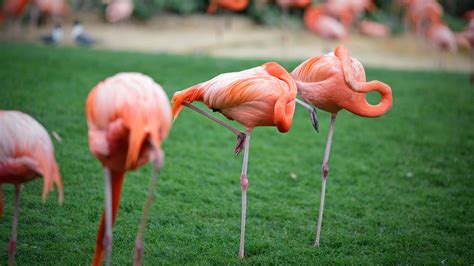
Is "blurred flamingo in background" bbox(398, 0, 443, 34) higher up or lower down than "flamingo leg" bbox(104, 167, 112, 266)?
lower down

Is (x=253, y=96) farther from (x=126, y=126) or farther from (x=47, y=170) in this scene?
(x=47, y=170)

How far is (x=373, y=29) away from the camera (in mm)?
13094

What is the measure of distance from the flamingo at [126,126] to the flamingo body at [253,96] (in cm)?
86

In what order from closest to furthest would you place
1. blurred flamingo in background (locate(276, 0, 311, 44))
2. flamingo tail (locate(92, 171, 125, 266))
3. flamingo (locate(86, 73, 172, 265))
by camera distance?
flamingo (locate(86, 73, 172, 265))
flamingo tail (locate(92, 171, 125, 266))
blurred flamingo in background (locate(276, 0, 311, 44))

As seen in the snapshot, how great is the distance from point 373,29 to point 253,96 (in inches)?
401

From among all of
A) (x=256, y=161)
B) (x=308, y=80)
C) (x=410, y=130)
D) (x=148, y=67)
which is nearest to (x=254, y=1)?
(x=148, y=67)

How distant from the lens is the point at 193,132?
6.46 meters

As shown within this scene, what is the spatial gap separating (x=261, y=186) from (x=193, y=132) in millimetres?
1589

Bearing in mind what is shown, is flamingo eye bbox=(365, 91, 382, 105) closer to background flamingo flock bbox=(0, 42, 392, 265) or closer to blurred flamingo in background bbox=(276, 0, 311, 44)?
blurred flamingo in background bbox=(276, 0, 311, 44)

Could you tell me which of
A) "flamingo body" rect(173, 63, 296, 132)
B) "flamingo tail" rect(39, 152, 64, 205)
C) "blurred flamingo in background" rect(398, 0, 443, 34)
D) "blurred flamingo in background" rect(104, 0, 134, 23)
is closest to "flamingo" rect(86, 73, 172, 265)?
→ "flamingo tail" rect(39, 152, 64, 205)

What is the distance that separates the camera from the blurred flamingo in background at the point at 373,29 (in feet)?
43.0

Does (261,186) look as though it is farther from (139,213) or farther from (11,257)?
(11,257)

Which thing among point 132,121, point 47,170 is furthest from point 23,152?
point 132,121

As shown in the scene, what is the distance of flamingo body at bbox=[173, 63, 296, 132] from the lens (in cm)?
365
